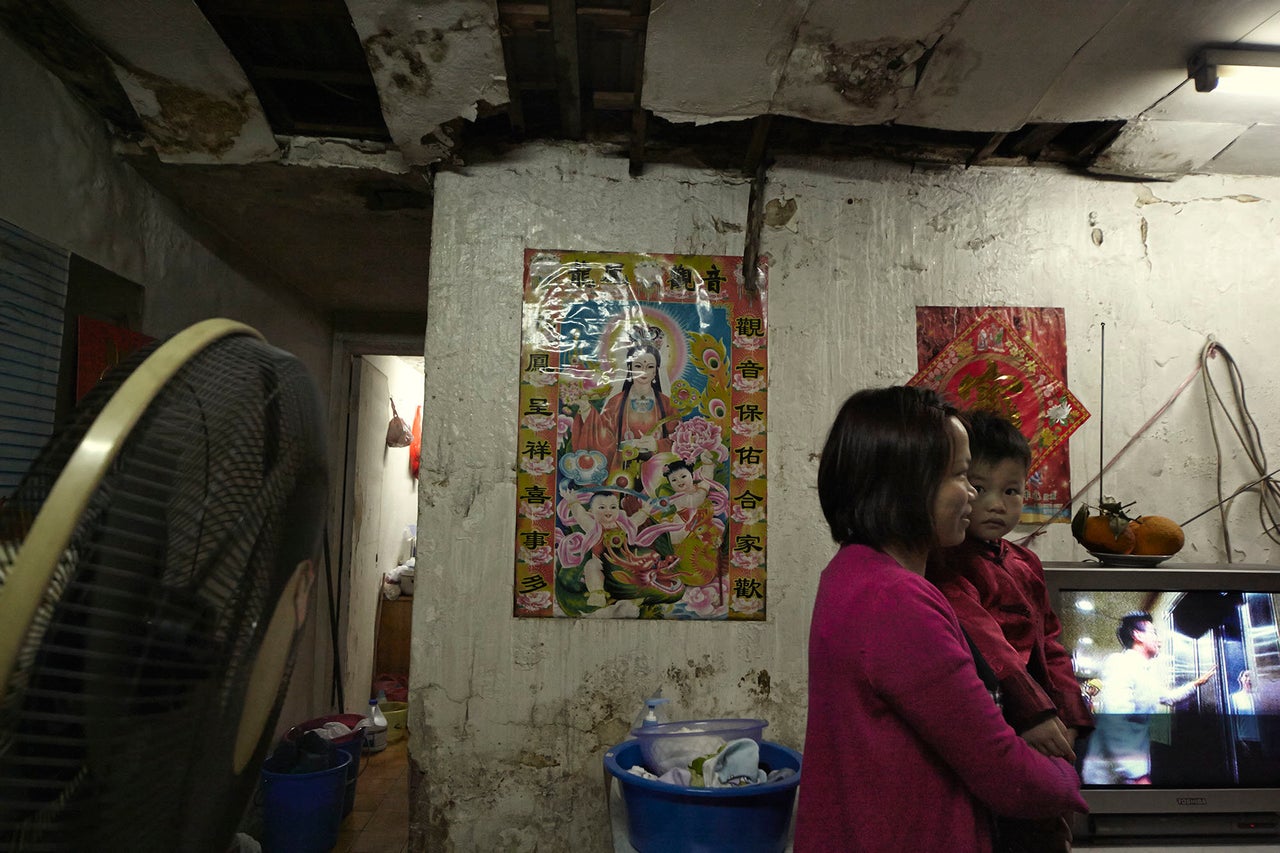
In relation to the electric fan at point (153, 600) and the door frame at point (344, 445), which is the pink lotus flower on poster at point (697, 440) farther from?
the door frame at point (344, 445)

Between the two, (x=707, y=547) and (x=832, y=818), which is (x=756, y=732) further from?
(x=832, y=818)

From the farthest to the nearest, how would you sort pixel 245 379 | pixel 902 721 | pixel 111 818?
pixel 902 721
pixel 245 379
pixel 111 818

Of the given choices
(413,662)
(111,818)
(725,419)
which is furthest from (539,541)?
(111,818)

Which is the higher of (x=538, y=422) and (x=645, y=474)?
(x=538, y=422)

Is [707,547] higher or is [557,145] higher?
[557,145]

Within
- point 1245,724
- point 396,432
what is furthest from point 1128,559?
point 396,432

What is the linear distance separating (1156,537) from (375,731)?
13.5ft

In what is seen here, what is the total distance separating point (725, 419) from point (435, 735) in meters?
1.33

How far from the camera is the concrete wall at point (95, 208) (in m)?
1.97

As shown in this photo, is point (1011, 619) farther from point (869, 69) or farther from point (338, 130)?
point (338, 130)

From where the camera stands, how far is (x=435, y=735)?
2.22m

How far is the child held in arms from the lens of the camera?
1454 mm

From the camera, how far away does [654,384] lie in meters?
2.38

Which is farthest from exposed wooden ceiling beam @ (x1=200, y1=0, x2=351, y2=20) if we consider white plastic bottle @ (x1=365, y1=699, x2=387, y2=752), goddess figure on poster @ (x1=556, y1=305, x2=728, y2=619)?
white plastic bottle @ (x1=365, y1=699, x2=387, y2=752)
